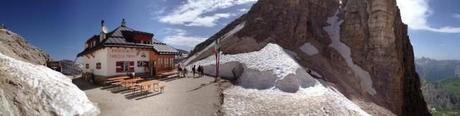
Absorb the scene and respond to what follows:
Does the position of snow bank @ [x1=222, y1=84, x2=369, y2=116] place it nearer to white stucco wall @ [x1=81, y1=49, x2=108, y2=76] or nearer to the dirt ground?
the dirt ground

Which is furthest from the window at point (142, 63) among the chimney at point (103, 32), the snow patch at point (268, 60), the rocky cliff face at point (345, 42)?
the rocky cliff face at point (345, 42)

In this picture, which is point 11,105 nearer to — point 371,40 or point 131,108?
point 131,108

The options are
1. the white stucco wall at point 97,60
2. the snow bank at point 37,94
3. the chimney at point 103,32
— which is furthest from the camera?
the chimney at point 103,32

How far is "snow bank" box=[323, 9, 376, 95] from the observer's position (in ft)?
134

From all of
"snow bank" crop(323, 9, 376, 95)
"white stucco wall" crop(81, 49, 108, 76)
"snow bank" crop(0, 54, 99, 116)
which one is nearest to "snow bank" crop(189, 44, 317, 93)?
"white stucco wall" crop(81, 49, 108, 76)

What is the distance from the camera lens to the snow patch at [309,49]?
41.1 m

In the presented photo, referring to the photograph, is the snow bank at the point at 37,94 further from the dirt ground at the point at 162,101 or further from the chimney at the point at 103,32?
the chimney at the point at 103,32

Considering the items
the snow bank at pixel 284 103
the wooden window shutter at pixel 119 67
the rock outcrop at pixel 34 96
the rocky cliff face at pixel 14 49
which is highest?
the rocky cliff face at pixel 14 49

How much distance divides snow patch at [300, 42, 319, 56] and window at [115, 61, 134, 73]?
79.3 feet

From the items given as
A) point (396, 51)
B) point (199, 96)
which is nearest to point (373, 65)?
point (396, 51)

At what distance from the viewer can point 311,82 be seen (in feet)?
91.7

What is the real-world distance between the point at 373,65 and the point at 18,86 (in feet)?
148

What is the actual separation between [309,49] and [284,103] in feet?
71.4

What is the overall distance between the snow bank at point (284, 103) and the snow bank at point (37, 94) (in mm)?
9257
